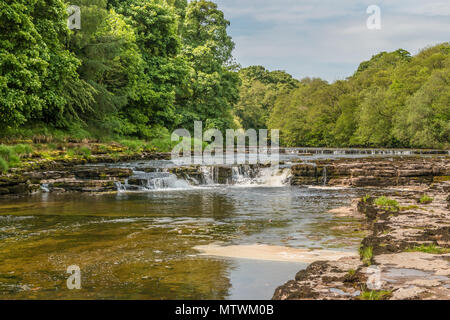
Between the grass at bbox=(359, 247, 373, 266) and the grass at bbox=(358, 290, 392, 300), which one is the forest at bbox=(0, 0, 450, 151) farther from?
the grass at bbox=(358, 290, 392, 300)

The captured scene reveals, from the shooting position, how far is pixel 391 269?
5.61 m

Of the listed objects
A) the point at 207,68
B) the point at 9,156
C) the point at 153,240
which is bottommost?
the point at 153,240

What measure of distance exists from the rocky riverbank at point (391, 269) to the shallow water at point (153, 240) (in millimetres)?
705

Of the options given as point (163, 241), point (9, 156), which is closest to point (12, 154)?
point (9, 156)

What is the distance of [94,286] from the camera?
6098mm

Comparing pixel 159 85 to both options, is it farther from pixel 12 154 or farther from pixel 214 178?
pixel 12 154

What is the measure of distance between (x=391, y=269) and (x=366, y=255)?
1088mm

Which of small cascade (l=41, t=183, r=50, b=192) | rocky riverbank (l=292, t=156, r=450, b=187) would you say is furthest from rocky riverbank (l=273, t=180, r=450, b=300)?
small cascade (l=41, t=183, r=50, b=192)

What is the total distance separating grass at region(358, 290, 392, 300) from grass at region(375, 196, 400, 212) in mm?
6499

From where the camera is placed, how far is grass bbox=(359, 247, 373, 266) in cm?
618

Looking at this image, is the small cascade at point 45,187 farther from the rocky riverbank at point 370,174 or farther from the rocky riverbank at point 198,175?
the rocky riverbank at point 370,174
